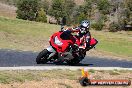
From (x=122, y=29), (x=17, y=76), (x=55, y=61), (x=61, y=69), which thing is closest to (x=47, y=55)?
(x=55, y=61)

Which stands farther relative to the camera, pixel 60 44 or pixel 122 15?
pixel 122 15

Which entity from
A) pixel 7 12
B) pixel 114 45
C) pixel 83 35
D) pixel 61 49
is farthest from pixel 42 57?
pixel 7 12

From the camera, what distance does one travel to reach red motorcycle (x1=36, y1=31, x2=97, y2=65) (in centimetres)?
1476

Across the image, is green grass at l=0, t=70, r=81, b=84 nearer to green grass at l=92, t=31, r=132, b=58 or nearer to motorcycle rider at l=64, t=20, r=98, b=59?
motorcycle rider at l=64, t=20, r=98, b=59

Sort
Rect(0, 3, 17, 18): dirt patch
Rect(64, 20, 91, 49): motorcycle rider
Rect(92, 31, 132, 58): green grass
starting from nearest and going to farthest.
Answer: Rect(64, 20, 91, 49): motorcycle rider < Rect(92, 31, 132, 58): green grass < Rect(0, 3, 17, 18): dirt patch

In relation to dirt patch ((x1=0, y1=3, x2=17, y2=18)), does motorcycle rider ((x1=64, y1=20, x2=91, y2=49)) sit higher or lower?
higher

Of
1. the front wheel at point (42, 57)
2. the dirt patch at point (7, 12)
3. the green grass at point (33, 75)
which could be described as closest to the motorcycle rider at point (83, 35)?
the front wheel at point (42, 57)

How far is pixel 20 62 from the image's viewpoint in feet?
47.6

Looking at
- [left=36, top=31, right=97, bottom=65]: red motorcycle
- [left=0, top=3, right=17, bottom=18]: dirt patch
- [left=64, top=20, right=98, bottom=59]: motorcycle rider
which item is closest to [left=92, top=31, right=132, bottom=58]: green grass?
[left=64, top=20, right=98, bottom=59]: motorcycle rider

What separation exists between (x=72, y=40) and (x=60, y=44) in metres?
0.60

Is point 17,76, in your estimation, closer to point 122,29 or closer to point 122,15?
point 122,29

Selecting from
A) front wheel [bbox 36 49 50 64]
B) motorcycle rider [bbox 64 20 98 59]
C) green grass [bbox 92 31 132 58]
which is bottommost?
green grass [bbox 92 31 132 58]

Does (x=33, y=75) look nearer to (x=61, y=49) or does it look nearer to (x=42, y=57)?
(x=42, y=57)

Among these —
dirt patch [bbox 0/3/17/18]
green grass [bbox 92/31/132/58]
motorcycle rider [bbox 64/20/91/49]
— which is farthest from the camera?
dirt patch [bbox 0/3/17/18]
